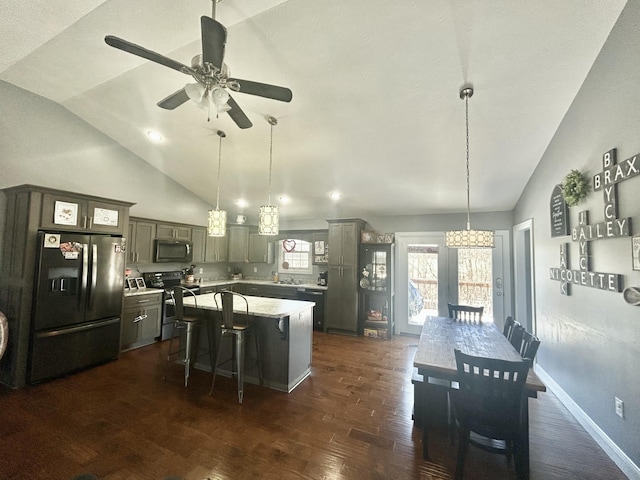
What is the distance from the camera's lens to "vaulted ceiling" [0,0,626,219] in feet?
6.35

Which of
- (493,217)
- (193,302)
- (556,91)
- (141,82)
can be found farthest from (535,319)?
(141,82)

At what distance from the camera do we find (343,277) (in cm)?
518

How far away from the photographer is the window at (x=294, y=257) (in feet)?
20.4

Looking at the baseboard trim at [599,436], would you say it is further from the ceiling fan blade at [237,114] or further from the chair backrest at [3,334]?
the chair backrest at [3,334]

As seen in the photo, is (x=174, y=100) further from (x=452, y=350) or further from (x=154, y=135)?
(x=452, y=350)

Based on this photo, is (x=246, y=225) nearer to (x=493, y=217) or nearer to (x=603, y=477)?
(x=493, y=217)

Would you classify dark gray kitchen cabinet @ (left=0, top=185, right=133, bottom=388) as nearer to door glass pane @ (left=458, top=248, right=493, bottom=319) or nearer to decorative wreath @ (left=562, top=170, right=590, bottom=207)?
decorative wreath @ (left=562, top=170, right=590, bottom=207)

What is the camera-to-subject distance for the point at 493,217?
4.63m

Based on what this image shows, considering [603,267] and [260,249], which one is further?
[260,249]

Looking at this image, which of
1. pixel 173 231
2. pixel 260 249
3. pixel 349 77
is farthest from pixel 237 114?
pixel 260 249

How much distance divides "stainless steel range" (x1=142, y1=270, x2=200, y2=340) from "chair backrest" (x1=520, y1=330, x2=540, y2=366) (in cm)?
444

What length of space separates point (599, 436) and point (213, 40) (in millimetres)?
3987

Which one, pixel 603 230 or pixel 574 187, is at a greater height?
pixel 574 187

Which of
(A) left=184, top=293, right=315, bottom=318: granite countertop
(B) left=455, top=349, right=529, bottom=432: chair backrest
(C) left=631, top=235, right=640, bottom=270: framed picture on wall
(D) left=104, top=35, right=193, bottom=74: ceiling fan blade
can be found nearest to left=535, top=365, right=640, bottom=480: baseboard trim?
(B) left=455, top=349, right=529, bottom=432: chair backrest
